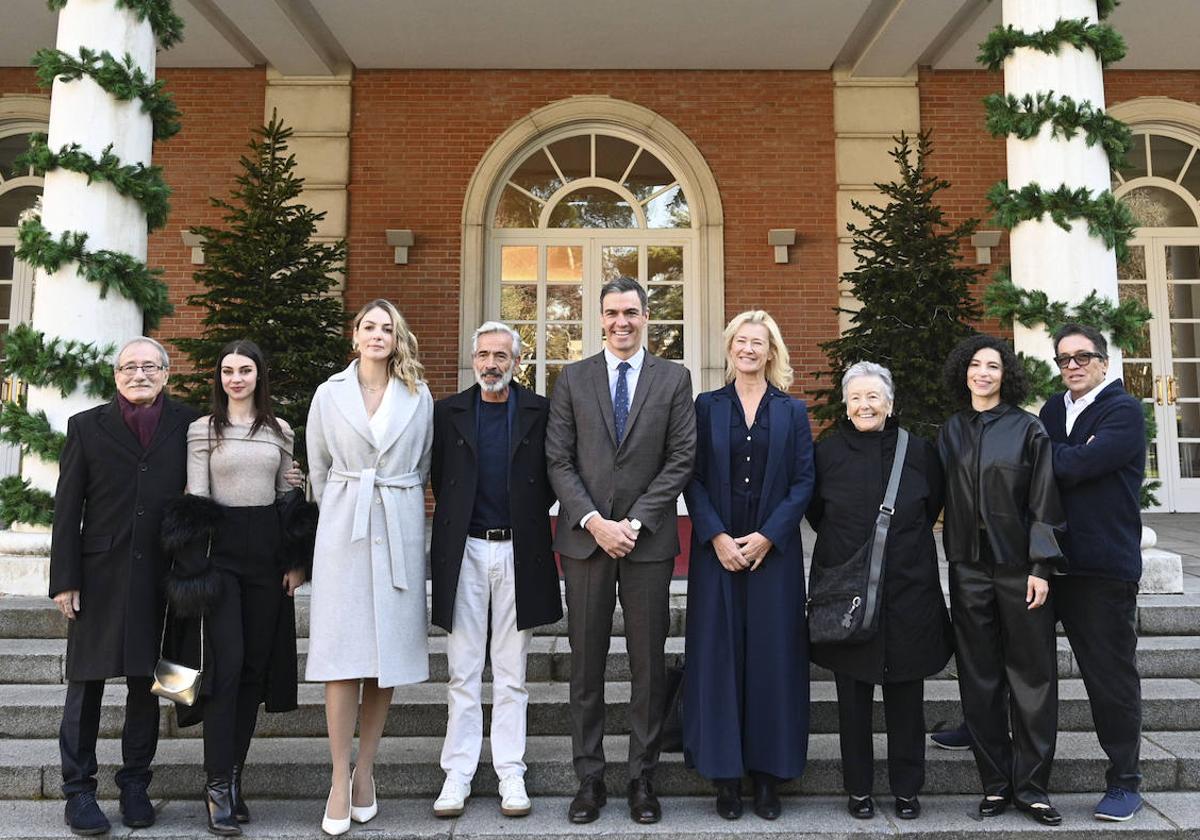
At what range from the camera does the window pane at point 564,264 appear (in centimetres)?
852

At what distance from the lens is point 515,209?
27.9 ft

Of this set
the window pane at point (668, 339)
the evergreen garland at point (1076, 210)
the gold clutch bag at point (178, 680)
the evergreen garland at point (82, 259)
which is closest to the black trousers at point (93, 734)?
the gold clutch bag at point (178, 680)

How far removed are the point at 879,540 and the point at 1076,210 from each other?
3028 mm

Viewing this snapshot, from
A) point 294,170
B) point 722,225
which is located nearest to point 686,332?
point 722,225

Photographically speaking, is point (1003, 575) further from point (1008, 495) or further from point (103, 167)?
point (103, 167)

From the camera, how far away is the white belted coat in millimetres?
2822

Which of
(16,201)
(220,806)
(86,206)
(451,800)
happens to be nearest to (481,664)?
(451,800)

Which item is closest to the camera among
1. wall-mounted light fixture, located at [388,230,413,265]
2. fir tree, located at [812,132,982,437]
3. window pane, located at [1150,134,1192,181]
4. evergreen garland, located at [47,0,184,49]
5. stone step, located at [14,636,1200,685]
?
stone step, located at [14,636,1200,685]

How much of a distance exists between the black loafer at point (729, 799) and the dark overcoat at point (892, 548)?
1.81ft

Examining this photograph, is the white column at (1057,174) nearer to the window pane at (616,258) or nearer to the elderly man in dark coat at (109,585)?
the window pane at (616,258)

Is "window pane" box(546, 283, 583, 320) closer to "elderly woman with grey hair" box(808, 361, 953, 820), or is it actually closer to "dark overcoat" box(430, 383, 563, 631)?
"dark overcoat" box(430, 383, 563, 631)

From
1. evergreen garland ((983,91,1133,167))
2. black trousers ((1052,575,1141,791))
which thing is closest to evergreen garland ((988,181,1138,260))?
evergreen garland ((983,91,1133,167))

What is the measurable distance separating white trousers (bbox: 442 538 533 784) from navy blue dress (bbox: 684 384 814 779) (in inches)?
25.6

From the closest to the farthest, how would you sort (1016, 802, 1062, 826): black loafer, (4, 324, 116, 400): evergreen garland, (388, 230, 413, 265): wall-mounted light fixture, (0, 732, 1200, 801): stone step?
(1016, 802, 1062, 826): black loafer < (0, 732, 1200, 801): stone step < (4, 324, 116, 400): evergreen garland < (388, 230, 413, 265): wall-mounted light fixture
